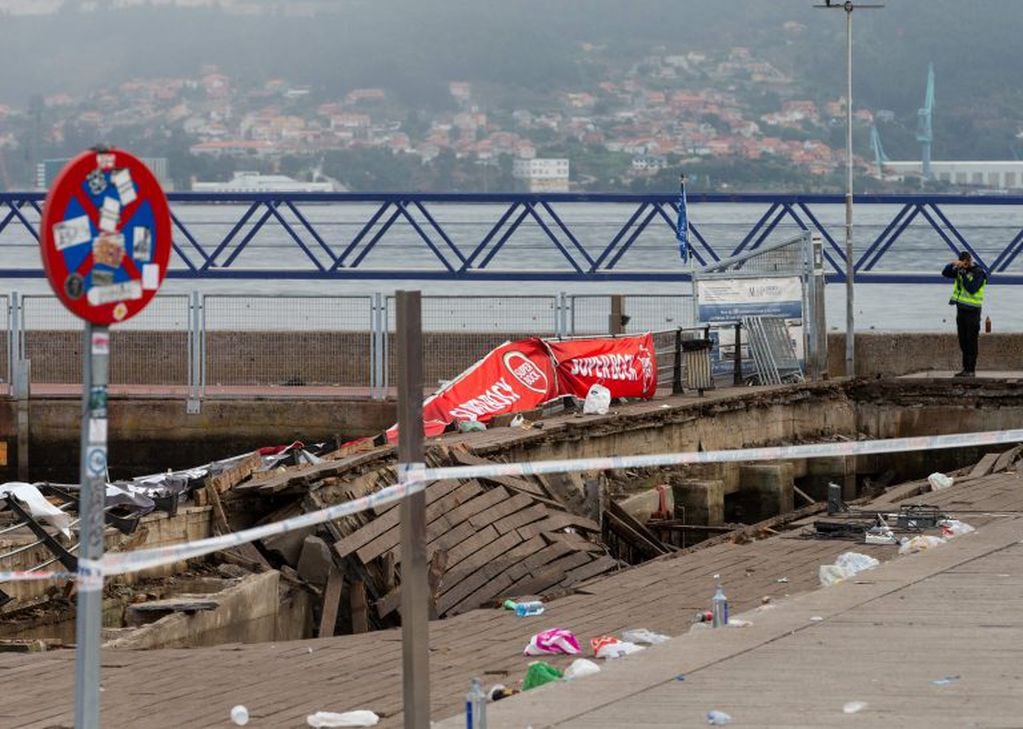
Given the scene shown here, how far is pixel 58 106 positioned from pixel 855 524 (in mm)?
117418

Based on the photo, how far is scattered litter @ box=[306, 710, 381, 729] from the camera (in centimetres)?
877

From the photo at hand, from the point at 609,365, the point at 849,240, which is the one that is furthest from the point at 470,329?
the point at 849,240

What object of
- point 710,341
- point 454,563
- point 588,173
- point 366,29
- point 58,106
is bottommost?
point 454,563

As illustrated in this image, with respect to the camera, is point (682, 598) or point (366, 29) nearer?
point (682, 598)

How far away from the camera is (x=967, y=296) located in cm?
2589

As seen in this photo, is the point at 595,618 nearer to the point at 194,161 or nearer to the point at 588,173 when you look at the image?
the point at 588,173

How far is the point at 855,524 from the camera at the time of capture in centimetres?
1492

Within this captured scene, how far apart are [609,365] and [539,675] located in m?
14.5

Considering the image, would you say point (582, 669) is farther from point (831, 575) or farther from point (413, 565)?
point (831, 575)

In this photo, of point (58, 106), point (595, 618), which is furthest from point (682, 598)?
point (58, 106)

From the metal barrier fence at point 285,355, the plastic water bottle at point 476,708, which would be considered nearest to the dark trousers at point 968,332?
the metal barrier fence at point 285,355

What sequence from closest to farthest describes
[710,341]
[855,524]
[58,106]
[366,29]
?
[855,524], [710,341], [58,106], [366,29]

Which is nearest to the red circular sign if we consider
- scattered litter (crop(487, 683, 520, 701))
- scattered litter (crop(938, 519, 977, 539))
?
scattered litter (crop(487, 683, 520, 701))

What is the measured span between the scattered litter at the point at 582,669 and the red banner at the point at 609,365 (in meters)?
13.6
